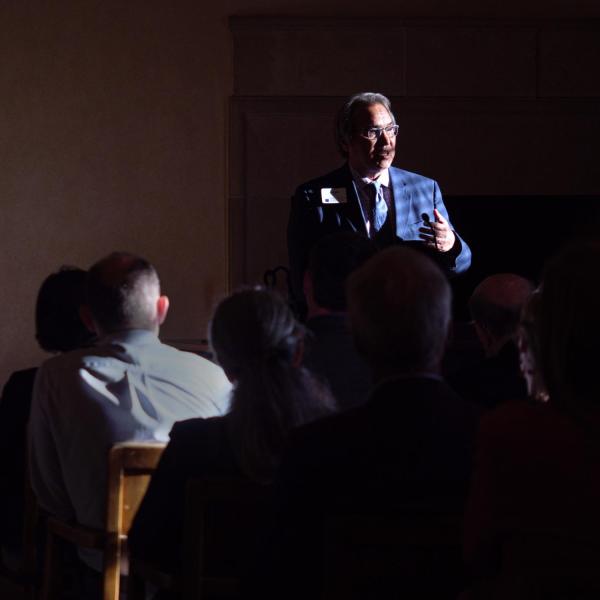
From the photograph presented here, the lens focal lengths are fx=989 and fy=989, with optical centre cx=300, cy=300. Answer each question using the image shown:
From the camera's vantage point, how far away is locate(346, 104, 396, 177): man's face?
3.43 metres

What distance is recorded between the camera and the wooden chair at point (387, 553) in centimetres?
130

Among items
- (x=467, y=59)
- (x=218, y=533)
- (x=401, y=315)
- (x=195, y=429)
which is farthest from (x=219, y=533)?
(x=467, y=59)

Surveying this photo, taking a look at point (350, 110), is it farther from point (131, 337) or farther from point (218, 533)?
point (218, 533)

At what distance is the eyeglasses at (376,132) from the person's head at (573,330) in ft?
6.93

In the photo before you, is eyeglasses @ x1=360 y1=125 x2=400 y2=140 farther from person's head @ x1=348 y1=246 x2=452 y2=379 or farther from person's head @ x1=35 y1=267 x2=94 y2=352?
person's head @ x1=348 y1=246 x2=452 y2=379

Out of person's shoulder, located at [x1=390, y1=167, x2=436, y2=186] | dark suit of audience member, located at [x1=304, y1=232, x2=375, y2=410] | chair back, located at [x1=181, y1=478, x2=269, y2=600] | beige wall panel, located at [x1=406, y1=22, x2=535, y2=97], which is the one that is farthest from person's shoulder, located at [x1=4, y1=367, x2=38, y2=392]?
beige wall panel, located at [x1=406, y1=22, x2=535, y2=97]

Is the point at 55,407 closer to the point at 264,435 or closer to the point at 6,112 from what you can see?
the point at 264,435

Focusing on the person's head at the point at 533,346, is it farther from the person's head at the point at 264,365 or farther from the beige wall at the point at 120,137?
the beige wall at the point at 120,137

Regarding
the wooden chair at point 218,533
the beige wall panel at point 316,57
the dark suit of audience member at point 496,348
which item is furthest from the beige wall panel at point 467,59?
the wooden chair at point 218,533

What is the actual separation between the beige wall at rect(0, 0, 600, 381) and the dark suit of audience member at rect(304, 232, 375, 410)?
334 centimetres

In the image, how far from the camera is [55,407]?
2.18 metres

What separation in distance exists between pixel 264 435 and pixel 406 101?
14.2 feet

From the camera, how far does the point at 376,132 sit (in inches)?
135

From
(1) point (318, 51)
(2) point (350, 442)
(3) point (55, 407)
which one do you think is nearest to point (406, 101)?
(1) point (318, 51)
